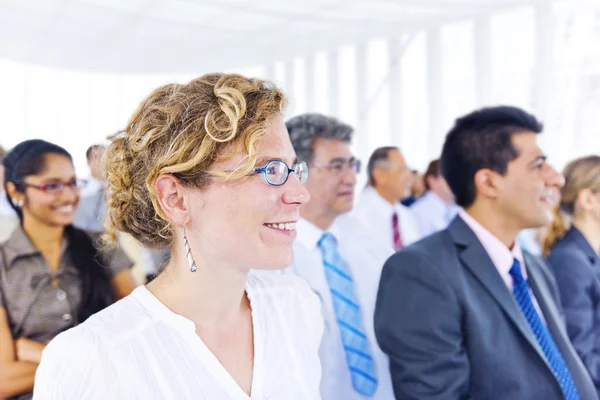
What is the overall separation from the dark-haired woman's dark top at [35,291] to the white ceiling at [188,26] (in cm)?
554

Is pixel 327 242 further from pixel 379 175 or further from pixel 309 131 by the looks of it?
pixel 379 175

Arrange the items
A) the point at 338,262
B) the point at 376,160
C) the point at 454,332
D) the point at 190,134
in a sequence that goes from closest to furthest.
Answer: the point at 190,134 < the point at 454,332 < the point at 338,262 < the point at 376,160

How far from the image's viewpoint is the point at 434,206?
230 inches

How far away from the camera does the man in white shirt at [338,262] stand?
7.61 ft

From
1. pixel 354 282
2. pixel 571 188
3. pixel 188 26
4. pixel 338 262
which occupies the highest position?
pixel 188 26

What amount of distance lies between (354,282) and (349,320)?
9.2 inches

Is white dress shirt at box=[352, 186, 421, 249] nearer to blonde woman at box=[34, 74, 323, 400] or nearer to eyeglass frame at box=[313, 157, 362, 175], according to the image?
eyeglass frame at box=[313, 157, 362, 175]

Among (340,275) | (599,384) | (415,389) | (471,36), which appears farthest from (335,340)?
(471,36)

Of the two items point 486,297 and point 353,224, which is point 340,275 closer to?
point 353,224

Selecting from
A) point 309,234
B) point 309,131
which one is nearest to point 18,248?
point 309,234

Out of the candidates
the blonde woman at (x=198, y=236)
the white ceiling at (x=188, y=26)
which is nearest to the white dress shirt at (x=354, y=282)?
the blonde woman at (x=198, y=236)

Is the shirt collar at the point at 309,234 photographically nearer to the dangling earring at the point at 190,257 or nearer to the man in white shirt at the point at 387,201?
the dangling earring at the point at 190,257

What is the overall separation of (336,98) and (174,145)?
1144 centimetres

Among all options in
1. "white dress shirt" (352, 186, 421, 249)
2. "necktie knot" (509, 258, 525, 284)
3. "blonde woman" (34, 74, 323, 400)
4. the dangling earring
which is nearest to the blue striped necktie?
"necktie knot" (509, 258, 525, 284)
